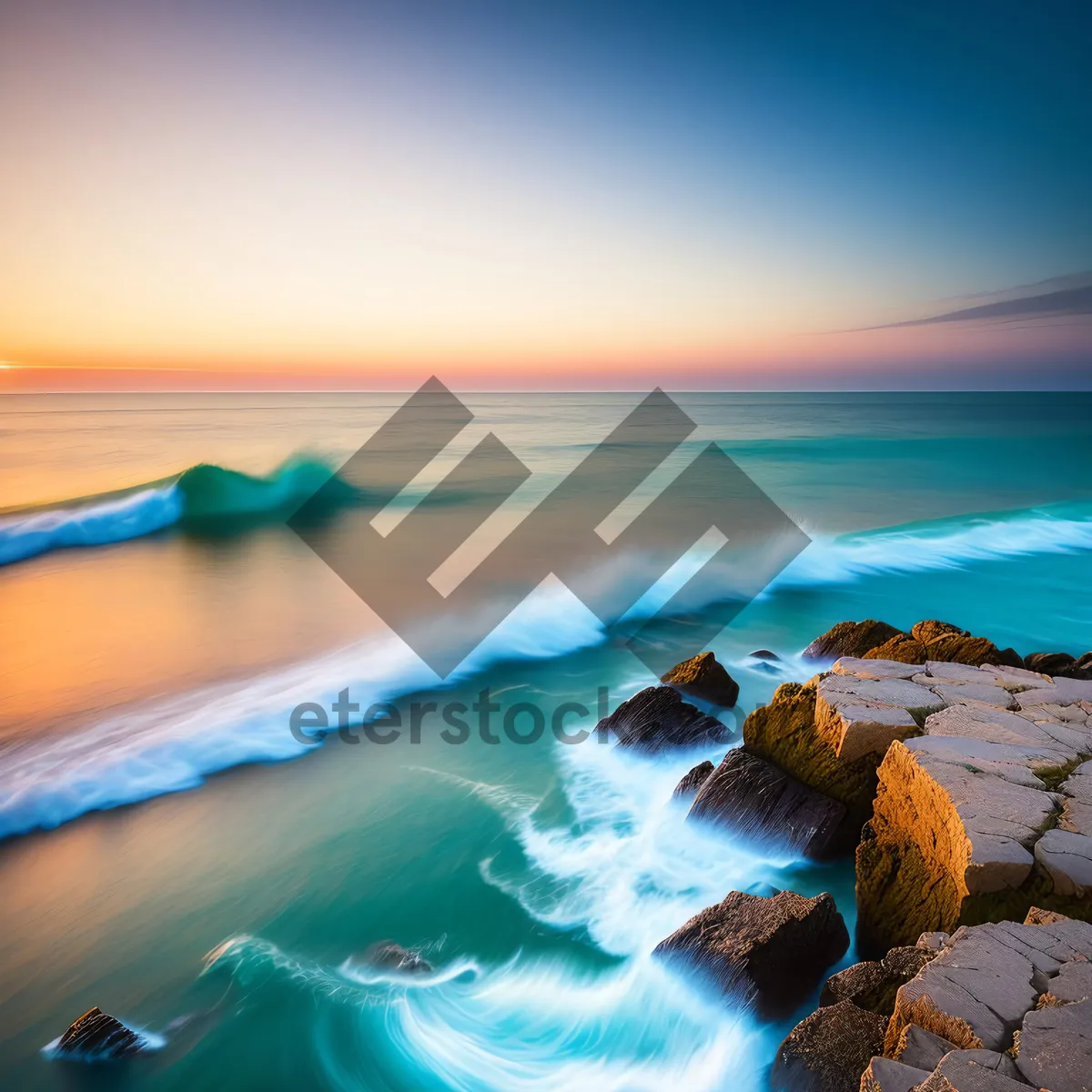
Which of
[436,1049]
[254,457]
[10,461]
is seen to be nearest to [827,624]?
[436,1049]

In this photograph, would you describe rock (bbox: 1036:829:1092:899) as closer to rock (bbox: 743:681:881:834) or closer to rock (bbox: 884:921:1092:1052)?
rock (bbox: 884:921:1092:1052)

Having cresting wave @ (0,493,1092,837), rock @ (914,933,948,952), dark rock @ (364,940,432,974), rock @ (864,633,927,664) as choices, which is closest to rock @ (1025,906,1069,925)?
rock @ (914,933,948,952)

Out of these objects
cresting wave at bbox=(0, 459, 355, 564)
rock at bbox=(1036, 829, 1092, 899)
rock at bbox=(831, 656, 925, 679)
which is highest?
rock at bbox=(1036, 829, 1092, 899)

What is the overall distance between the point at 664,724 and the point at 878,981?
338 centimetres

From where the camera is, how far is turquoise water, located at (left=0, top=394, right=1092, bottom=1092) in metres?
3.65

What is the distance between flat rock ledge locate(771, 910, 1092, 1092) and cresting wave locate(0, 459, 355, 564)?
53.2 ft

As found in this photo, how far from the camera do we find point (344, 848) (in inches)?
205

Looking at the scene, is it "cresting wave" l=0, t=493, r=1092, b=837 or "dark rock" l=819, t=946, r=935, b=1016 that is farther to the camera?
"cresting wave" l=0, t=493, r=1092, b=837

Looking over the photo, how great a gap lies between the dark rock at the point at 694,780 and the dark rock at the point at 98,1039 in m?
3.70

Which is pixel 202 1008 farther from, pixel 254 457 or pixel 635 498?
pixel 254 457

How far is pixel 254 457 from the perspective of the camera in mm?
22031

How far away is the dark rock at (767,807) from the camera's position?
4422 mm

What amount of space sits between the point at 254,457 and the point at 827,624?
61.7 feet

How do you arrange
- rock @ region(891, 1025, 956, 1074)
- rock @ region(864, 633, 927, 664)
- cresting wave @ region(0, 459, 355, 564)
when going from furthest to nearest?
cresting wave @ region(0, 459, 355, 564), rock @ region(864, 633, 927, 664), rock @ region(891, 1025, 956, 1074)
